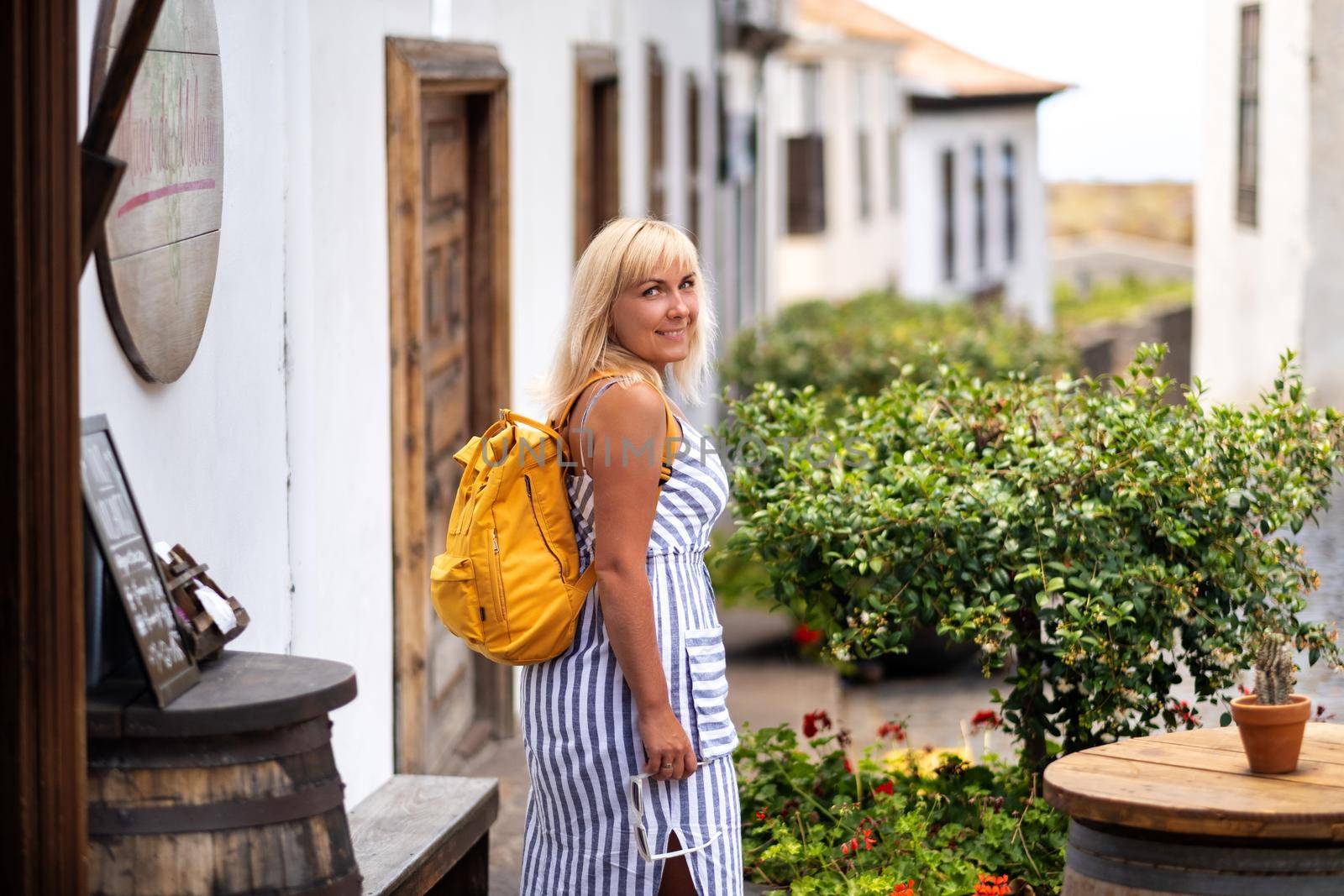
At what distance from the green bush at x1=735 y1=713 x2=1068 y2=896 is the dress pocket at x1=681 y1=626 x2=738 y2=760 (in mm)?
847

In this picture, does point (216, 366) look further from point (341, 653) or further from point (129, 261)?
point (341, 653)

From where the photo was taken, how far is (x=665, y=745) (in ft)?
9.27

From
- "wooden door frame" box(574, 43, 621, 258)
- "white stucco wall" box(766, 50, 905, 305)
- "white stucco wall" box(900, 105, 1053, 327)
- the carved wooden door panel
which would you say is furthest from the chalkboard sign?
"white stucco wall" box(900, 105, 1053, 327)

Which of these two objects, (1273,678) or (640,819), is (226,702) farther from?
(1273,678)

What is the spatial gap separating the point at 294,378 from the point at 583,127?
3983 mm

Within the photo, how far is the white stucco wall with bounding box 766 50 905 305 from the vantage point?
72.6ft

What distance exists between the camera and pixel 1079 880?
9.25 feet

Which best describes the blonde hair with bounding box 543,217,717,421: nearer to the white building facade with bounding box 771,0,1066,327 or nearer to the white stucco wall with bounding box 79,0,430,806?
the white stucco wall with bounding box 79,0,430,806

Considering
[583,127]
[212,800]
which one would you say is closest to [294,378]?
[212,800]

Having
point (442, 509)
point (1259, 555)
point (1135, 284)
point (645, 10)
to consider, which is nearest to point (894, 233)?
point (1135, 284)

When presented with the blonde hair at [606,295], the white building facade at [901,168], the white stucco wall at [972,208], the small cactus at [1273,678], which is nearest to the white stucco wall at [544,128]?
the blonde hair at [606,295]

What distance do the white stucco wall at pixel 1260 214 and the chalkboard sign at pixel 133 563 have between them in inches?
369

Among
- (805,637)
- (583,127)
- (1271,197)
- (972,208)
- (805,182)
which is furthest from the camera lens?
(972,208)

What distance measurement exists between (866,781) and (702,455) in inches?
62.3
